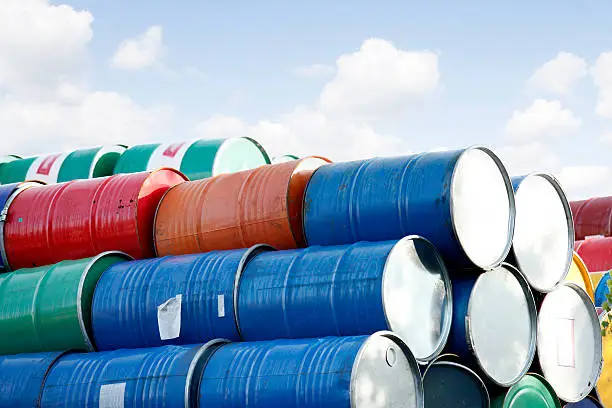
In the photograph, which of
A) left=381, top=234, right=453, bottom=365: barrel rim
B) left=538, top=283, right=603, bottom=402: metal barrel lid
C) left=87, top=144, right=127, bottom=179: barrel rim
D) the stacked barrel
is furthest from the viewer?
left=87, top=144, right=127, bottom=179: barrel rim

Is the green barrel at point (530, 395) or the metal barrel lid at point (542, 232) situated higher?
the metal barrel lid at point (542, 232)

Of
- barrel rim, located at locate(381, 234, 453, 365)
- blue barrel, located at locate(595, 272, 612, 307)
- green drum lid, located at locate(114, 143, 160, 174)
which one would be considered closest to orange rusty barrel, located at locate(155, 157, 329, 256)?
barrel rim, located at locate(381, 234, 453, 365)

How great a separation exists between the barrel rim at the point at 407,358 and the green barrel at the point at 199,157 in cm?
507

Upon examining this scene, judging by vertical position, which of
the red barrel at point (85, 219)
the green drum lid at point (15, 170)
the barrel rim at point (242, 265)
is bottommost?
the barrel rim at point (242, 265)

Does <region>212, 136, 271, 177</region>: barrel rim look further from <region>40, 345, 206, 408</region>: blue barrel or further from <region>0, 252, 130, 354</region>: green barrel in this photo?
<region>40, 345, 206, 408</region>: blue barrel

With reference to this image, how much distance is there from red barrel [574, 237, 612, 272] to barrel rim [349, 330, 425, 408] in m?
7.49

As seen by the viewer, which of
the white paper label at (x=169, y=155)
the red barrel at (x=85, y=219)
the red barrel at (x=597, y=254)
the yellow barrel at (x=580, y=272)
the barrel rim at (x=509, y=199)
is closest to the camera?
the barrel rim at (x=509, y=199)

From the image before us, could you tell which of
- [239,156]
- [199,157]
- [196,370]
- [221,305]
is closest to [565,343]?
[221,305]

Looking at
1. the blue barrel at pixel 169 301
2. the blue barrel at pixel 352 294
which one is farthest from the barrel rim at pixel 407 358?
the blue barrel at pixel 169 301

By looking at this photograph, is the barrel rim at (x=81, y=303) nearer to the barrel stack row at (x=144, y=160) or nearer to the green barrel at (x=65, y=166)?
the barrel stack row at (x=144, y=160)

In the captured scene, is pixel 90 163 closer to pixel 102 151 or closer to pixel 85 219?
pixel 102 151

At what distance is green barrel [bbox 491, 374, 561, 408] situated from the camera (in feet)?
23.5

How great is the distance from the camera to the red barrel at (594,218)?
1811 cm

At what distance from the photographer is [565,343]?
805 centimetres
